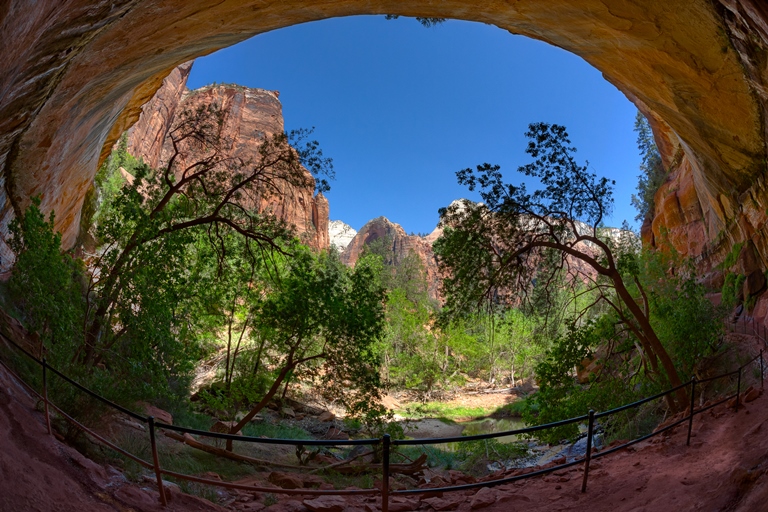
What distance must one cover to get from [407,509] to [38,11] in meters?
6.55

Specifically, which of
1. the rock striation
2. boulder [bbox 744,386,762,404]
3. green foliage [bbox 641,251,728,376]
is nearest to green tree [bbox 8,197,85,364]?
boulder [bbox 744,386,762,404]

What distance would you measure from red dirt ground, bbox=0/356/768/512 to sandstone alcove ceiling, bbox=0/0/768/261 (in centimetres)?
356

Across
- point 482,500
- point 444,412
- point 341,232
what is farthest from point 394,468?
point 341,232

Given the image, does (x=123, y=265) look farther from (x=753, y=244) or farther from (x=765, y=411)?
(x=753, y=244)

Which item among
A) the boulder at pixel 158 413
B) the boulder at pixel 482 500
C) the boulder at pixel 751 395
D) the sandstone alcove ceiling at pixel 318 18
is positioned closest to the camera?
the sandstone alcove ceiling at pixel 318 18

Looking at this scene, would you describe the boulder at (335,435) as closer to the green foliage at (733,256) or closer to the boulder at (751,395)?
the boulder at (751,395)

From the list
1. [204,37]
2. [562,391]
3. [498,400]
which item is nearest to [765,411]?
[562,391]

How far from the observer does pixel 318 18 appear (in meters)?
10.3

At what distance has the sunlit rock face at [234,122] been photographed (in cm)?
5741

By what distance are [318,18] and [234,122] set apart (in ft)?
229

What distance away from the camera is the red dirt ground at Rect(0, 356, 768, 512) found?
4.52 metres

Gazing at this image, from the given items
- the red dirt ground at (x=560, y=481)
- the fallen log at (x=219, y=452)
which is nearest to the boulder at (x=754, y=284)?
the red dirt ground at (x=560, y=481)

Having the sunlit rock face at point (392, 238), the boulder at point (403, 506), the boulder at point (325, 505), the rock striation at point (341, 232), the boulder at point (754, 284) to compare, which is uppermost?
the rock striation at point (341, 232)

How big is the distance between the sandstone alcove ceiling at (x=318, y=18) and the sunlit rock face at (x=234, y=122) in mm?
47744
